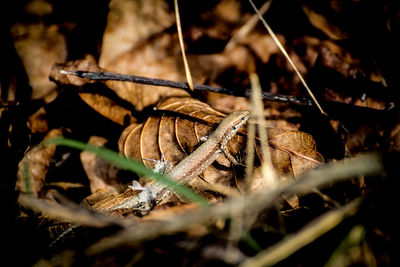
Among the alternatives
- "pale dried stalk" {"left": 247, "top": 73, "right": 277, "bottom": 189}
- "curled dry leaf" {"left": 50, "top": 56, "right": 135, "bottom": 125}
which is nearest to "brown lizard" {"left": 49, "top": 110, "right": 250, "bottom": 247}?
"pale dried stalk" {"left": 247, "top": 73, "right": 277, "bottom": 189}

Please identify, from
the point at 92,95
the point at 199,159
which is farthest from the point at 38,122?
the point at 199,159

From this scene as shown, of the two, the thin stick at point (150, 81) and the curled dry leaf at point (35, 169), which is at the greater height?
the thin stick at point (150, 81)

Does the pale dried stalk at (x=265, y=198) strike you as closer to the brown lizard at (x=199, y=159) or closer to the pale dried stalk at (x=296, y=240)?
the pale dried stalk at (x=296, y=240)

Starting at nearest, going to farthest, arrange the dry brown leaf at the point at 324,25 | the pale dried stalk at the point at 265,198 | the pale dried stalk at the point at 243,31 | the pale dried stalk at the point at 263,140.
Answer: the pale dried stalk at the point at 265,198, the pale dried stalk at the point at 263,140, the dry brown leaf at the point at 324,25, the pale dried stalk at the point at 243,31

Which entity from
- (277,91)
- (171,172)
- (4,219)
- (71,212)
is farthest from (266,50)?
(4,219)

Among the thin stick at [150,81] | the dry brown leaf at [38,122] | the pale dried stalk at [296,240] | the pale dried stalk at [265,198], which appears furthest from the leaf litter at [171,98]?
the pale dried stalk at [265,198]

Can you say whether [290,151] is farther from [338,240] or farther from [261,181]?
[338,240]

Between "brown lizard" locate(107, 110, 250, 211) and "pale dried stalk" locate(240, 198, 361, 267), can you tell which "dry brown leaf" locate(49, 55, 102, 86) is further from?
"pale dried stalk" locate(240, 198, 361, 267)

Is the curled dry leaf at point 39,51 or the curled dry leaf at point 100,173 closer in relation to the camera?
the curled dry leaf at point 100,173

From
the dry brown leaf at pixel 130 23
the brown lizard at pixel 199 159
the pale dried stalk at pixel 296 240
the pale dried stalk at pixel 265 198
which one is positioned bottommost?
the brown lizard at pixel 199 159

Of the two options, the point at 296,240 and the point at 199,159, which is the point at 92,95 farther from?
the point at 296,240
